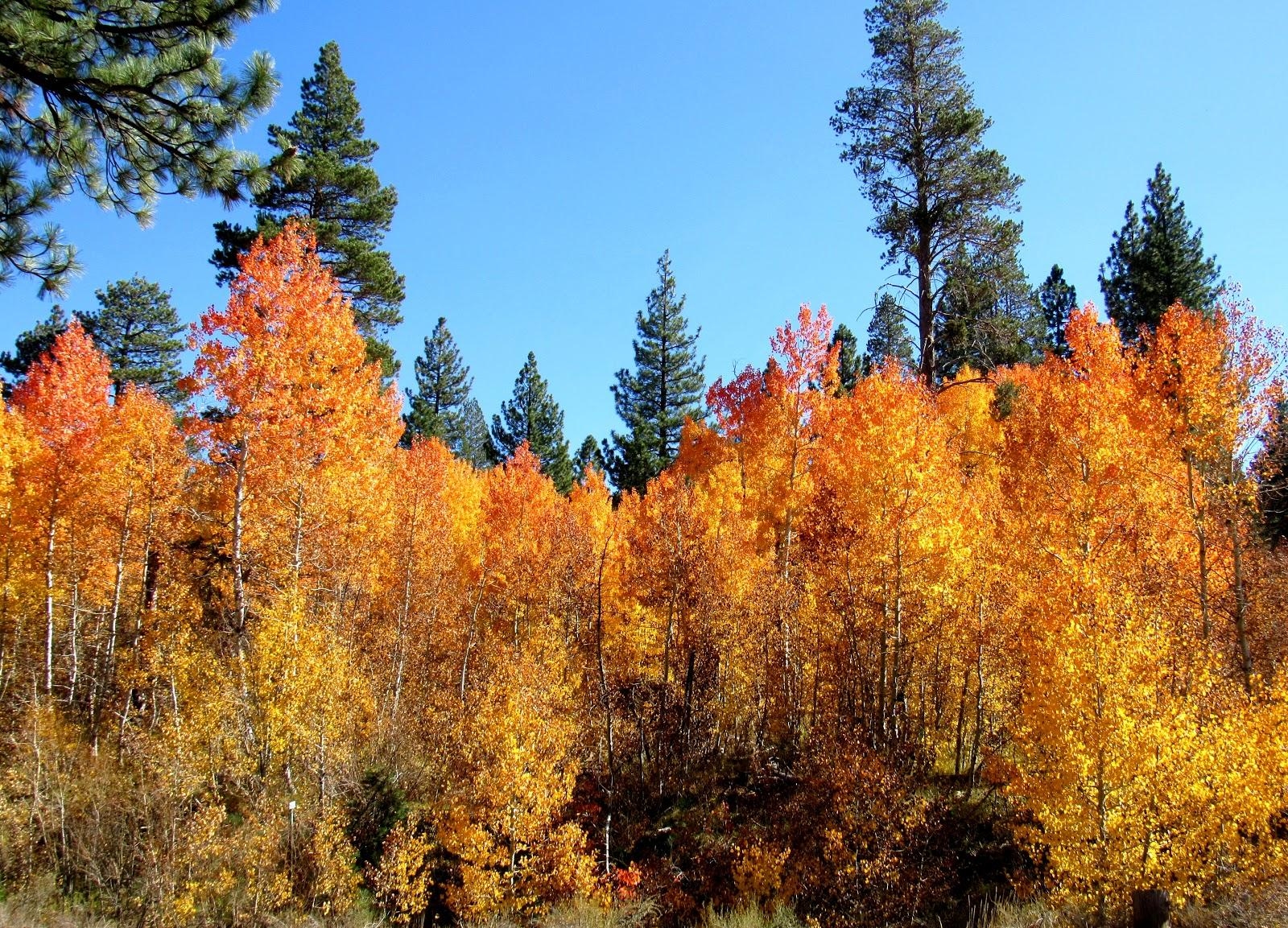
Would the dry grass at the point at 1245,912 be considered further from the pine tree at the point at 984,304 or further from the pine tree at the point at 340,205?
the pine tree at the point at 340,205

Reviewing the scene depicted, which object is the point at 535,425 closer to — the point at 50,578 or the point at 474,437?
the point at 474,437

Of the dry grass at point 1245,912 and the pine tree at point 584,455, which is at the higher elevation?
the pine tree at point 584,455

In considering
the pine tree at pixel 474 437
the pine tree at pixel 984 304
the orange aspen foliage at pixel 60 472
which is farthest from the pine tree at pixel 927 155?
the pine tree at pixel 474 437

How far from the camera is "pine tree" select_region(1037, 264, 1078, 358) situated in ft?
136

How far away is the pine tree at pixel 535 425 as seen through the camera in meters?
45.0

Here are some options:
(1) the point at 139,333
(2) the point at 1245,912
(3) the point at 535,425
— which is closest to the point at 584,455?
(3) the point at 535,425

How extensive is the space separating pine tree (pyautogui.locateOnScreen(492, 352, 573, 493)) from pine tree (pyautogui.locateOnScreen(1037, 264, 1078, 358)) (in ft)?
92.5

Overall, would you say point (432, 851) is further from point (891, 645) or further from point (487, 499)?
point (487, 499)

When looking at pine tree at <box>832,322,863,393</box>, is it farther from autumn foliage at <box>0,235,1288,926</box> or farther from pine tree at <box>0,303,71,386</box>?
pine tree at <box>0,303,71,386</box>

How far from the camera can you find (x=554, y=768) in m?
20.0

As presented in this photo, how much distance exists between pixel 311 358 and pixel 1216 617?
75.6 ft

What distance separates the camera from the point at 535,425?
149ft

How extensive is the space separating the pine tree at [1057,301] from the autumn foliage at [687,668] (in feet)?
67.9

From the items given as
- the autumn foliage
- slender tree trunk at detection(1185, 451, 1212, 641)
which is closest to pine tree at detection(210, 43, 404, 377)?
the autumn foliage
